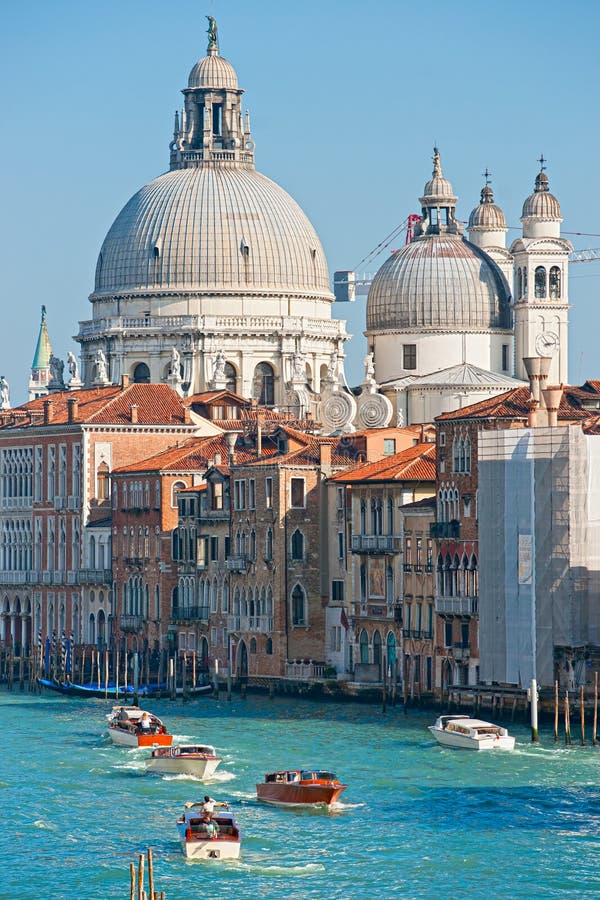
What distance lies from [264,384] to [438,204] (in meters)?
9.57

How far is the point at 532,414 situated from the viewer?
232 feet

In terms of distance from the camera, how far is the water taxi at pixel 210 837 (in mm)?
51125

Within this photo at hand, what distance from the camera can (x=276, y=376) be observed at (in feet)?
354

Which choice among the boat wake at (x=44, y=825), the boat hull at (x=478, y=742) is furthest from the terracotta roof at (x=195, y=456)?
the boat wake at (x=44, y=825)

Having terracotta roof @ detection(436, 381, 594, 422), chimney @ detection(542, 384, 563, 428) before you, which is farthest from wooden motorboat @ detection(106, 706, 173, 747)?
chimney @ detection(542, 384, 563, 428)

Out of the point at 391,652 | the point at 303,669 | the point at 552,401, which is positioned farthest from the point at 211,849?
the point at 303,669

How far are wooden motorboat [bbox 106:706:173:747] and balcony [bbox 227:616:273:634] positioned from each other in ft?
34.0

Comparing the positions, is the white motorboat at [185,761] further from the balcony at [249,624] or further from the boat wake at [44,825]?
the balcony at [249,624]

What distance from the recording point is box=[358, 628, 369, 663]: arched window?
249 ft

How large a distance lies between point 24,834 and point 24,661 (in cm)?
3875

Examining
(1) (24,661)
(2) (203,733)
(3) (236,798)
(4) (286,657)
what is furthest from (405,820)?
(1) (24,661)

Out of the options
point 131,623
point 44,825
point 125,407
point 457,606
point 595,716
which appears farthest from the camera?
point 125,407

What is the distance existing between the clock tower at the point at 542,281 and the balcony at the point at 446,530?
26796 millimetres

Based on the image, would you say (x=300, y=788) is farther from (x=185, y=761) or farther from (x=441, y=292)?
(x=441, y=292)
